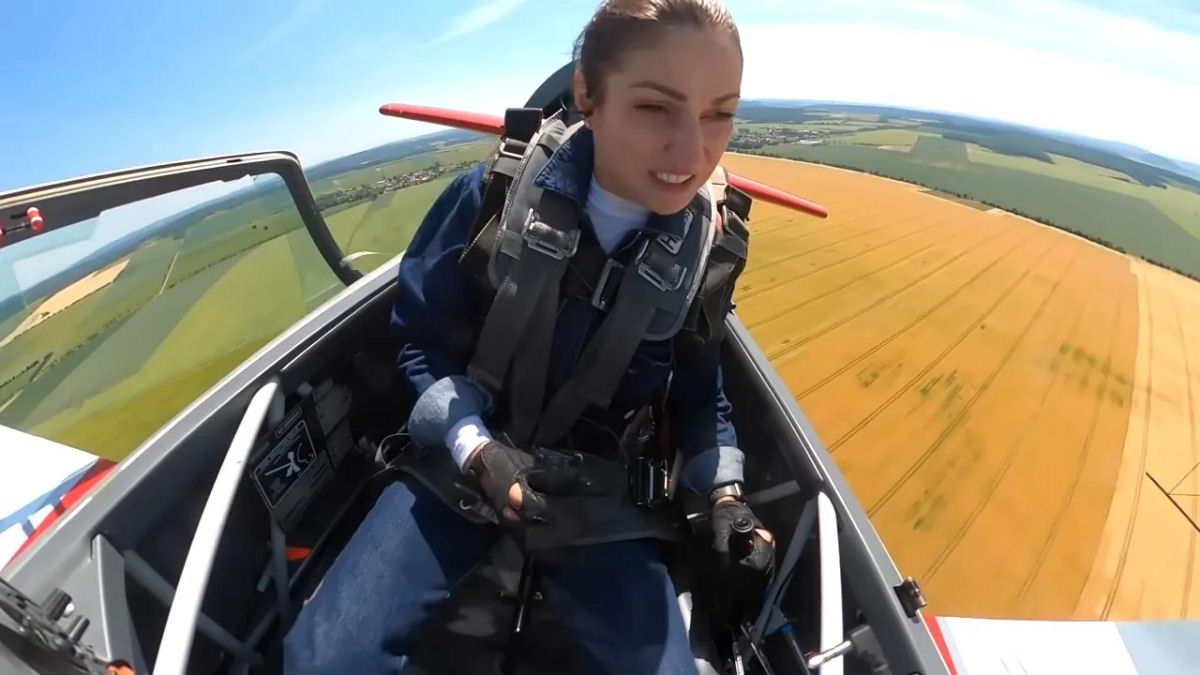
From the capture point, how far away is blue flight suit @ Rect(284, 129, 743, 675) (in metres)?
0.96

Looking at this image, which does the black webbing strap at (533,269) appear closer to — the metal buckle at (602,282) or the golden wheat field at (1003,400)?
the metal buckle at (602,282)

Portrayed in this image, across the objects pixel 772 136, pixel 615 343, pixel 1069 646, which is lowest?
pixel 1069 646

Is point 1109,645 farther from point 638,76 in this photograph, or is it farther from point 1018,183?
point 1018,183

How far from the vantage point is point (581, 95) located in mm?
1008

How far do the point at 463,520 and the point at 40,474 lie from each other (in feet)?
3.99

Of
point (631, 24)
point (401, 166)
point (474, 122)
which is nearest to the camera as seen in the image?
point (631, 24)

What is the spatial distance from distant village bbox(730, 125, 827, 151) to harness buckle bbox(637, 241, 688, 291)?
7.65m

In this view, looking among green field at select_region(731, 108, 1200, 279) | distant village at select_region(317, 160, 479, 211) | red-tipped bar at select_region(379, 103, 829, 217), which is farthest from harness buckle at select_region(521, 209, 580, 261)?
green field at select_region(731, 108, 1200, 279)

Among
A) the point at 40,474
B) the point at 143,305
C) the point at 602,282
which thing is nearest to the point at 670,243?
the point at 602,282

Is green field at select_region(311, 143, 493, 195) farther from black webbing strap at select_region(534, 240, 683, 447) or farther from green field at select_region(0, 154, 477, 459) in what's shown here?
black webbing strap at select_region(534, 240, 683, 447)

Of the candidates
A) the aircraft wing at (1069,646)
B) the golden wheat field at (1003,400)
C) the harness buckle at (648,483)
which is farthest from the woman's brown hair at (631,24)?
the golden wheat field at (1003,400)

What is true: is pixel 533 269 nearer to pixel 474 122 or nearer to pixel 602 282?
pixel 602 282

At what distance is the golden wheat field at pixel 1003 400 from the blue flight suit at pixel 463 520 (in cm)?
141

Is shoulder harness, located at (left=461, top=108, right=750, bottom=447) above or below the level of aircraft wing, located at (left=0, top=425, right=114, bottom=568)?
above
